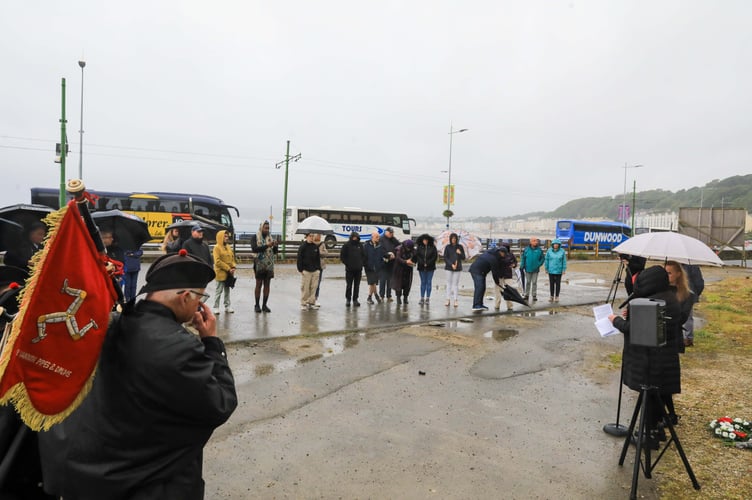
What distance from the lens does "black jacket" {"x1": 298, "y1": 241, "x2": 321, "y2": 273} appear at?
398 inches

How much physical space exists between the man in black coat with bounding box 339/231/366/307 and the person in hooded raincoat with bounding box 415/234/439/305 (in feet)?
4.88

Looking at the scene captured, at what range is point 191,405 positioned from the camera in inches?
71.0

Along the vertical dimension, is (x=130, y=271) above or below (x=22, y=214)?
below

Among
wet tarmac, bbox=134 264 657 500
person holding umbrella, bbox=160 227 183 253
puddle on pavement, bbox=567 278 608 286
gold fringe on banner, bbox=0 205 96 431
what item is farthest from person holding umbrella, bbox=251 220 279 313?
puddle on pavement, bbox=567 278 608 286

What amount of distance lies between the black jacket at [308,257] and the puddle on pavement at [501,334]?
12.8 feet

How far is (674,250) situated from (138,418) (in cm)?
497

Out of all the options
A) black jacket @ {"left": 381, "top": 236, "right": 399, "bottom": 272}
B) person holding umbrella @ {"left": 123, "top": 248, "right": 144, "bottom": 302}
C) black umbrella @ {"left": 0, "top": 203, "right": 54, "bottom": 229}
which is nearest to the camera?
black umbrella @ {"left": 0, "top": 203, "right": 54, "bottom": 229}

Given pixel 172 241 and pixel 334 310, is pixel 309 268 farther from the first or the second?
pixel 172 241

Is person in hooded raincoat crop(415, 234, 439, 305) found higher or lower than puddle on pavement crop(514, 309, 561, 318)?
higher

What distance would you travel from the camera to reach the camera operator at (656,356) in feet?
13.0

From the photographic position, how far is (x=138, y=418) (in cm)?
180

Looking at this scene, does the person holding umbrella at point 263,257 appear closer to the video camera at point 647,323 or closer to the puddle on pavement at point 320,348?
the puddle on pavement at point 320,348

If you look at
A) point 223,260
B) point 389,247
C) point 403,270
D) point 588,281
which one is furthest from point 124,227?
point 588,281

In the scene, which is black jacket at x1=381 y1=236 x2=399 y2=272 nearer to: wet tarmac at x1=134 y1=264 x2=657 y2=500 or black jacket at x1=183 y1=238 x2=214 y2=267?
wet tarmac at x1=134 y1=264 x2=657 y2=500
